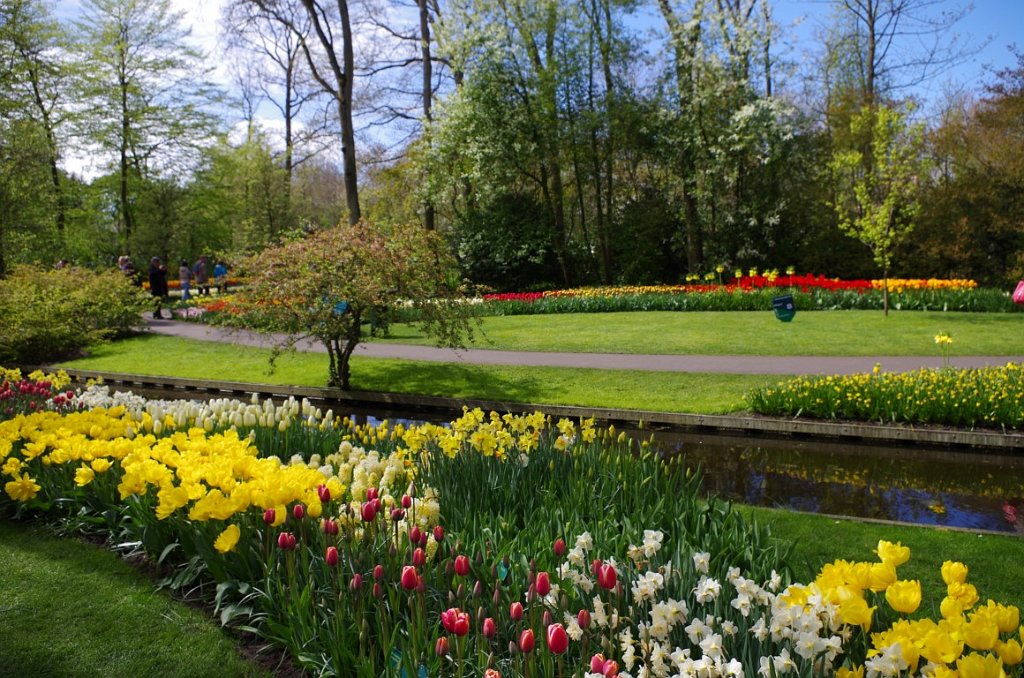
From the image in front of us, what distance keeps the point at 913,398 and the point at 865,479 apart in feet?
5.96

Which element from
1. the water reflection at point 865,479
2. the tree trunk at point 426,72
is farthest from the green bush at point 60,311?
the water reflection at point 865,479

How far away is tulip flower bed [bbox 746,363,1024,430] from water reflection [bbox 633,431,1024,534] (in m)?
0.50

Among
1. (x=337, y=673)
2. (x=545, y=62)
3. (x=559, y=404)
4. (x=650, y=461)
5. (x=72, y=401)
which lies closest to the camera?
(x=337, y=673)

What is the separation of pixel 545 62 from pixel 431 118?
215 inches

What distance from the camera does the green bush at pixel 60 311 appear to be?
15.6 metres

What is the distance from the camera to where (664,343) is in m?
14.0

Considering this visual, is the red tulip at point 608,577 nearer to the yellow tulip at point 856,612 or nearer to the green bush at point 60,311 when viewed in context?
the yellow tulip at point 856,612

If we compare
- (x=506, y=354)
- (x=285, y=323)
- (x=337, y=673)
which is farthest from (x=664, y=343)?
(x=337, y=673)

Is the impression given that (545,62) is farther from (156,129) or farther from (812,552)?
(812,552)

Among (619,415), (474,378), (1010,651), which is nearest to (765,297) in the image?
(474,378)

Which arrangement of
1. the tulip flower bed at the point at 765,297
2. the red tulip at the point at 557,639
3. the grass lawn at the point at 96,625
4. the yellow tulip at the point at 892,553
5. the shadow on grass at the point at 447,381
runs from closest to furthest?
the red tulip at the point at 557,639 → the yellow tulip at the point at 892,553 → the grass lawn at the point at 96,625 → the shadow on grass at the point at 447,381 → the tulip flower bed at the point at 765,297

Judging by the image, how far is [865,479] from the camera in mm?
7020

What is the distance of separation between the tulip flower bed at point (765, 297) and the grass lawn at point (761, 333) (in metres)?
0.74

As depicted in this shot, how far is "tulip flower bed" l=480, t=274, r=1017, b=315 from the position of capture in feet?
54.4
